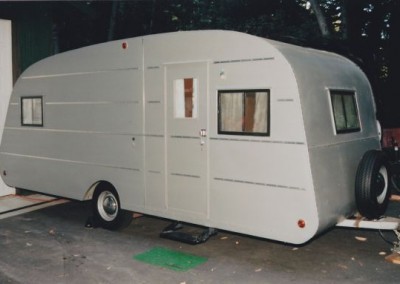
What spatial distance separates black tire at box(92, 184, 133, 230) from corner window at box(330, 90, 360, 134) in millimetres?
3853

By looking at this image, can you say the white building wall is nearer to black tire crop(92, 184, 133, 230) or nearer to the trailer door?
black tire crop(92, 184, 133, 230)

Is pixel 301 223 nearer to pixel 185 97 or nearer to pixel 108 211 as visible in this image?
pixel 185 97

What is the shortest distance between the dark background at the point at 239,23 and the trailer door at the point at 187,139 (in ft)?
17.9

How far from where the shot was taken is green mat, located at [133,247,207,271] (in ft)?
19.0

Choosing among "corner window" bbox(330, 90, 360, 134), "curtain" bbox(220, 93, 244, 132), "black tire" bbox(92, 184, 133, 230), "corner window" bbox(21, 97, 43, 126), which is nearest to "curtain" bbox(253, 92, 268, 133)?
"curtain" bbox(220, 93, 244, 132)

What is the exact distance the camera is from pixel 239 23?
1666 centimetres

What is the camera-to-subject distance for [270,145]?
5383mm

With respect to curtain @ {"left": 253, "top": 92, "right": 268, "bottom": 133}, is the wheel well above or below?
below

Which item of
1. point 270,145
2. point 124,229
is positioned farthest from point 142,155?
point 270,145

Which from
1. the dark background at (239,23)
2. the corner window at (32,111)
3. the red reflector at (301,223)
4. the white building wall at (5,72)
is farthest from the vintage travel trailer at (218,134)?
the dark background at (239,23)

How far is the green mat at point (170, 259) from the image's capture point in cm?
579

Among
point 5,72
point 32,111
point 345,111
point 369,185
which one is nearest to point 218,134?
point 345,111

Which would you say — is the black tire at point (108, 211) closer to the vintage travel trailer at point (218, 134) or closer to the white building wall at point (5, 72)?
the vintage travel trailer at point (218, 134)

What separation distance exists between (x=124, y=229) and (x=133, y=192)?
954 mm
